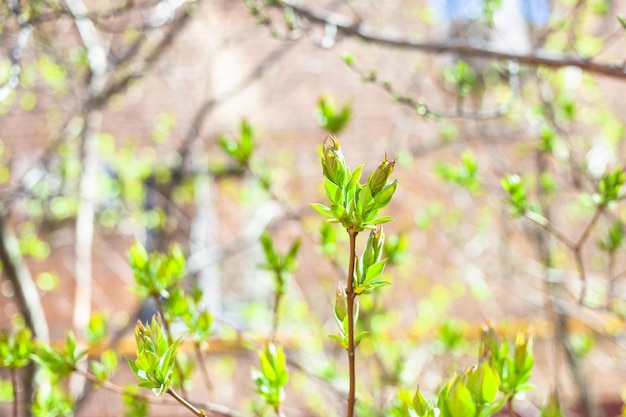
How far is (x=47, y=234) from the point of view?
4504 mm

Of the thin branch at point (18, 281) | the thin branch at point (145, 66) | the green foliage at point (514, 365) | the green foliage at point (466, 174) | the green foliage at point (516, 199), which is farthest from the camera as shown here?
the thin branch at point (145, 66)

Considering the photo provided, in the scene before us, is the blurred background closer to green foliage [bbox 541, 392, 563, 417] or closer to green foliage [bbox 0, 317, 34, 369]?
green foliage [bbox 0, 317, 34, 369]

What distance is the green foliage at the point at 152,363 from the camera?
3.36 ft

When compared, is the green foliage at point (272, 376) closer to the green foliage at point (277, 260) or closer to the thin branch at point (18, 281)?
the green foliage at point (277, 260)

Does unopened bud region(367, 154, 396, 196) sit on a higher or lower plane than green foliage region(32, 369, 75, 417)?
higher

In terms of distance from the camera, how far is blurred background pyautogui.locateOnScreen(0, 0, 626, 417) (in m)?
3.49

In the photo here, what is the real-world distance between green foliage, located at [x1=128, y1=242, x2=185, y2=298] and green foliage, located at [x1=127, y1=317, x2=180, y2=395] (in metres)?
0.40

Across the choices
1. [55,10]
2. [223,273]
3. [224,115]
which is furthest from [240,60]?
[55,10]

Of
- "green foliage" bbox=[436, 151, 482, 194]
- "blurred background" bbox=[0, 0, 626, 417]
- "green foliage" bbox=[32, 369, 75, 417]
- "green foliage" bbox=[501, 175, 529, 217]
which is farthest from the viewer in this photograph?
"blurred background" bbox=[0, 0, 626, 417]

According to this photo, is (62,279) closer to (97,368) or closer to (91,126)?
(91,126)

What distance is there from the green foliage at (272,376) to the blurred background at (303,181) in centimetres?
155

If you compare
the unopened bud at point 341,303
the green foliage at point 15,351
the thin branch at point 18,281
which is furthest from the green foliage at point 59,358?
the thin branch at point 18,281

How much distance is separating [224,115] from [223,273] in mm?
1446

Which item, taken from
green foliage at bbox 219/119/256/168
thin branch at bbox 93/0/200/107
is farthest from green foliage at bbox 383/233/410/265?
thin branch at bbox 93/0/200/107
